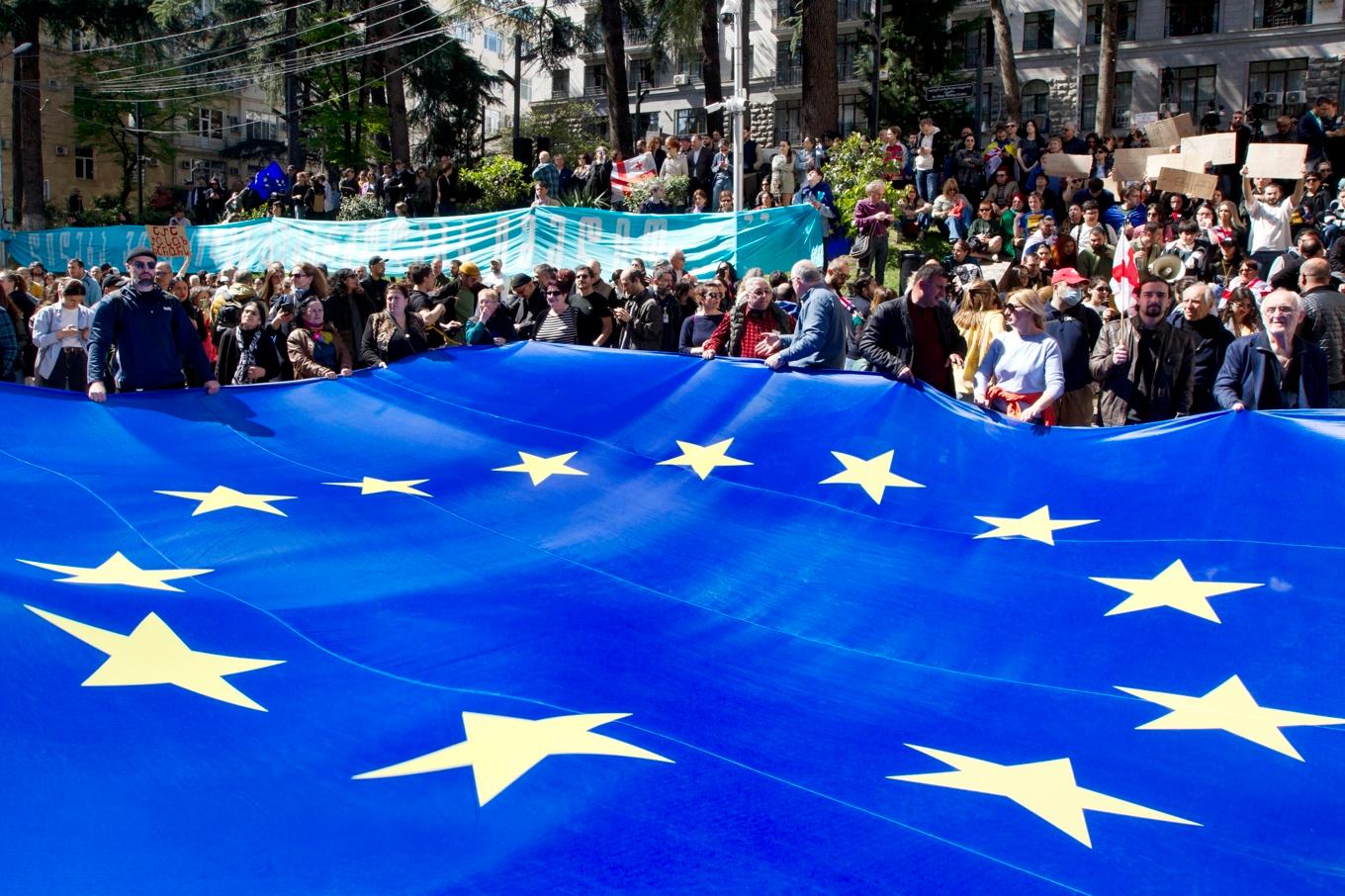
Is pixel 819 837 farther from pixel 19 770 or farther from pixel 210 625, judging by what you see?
pixel 210 625

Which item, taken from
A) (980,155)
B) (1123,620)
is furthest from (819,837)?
(980,155)

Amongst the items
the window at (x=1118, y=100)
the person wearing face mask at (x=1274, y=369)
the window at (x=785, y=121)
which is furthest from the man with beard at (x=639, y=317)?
the window at (x=785, y=121)

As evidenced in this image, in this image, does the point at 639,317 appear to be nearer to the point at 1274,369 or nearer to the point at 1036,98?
the point at 1274,369

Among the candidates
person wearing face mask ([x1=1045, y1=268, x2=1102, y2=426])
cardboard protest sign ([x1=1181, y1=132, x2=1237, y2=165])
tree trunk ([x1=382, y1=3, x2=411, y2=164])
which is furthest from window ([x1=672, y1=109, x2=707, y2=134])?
person wearing face mask ([x1=1045, y1=268, x2=1102, y2=426])

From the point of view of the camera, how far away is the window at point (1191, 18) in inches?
1933

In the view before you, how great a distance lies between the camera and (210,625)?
16.0 feet

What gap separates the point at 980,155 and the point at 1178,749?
18.0m

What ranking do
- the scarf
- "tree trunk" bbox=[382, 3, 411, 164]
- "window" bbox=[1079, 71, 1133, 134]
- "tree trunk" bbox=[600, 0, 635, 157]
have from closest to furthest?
the scarf → "tree trunk" bbox=[600, 0, 635, 157] → "tree trunk" bbox=[382, 3, 411, 164] → "window" bbox=[1079, 71, 1133, 134]

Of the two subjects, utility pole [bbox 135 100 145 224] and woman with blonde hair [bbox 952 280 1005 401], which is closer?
woman with blonde hair [bbox 952 280 1005 401]

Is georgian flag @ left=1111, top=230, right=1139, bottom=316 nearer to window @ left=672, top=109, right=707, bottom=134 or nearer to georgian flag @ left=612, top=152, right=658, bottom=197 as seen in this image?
georgian flag @ left=612, top=152, right=658, bottom=197

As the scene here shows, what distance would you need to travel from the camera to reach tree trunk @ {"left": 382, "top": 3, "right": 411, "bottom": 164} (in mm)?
35250

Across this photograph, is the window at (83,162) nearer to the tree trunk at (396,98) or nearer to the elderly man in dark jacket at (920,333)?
the tree trunk at (396,98)

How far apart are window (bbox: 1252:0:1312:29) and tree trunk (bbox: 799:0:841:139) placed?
30.1 meters

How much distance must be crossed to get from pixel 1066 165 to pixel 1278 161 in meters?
4.00
